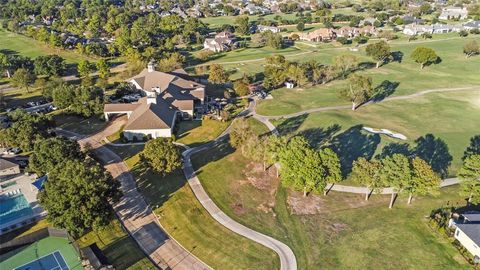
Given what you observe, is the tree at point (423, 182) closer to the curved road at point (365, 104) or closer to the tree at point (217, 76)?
the curved road at point (365, 104)

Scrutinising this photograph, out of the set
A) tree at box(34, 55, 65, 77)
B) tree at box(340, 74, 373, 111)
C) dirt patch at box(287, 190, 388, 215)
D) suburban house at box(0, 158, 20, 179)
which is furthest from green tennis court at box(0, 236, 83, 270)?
tree at box(34, 55, 65, 77)

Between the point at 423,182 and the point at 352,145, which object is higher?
the point at 423,182

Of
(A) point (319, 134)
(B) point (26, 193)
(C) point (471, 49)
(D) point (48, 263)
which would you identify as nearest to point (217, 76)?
(A) point (319, 134)

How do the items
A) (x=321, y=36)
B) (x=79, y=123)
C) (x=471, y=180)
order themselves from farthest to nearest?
1. (x=321, y=36)
2. (x=79, y=123)
3. (x=471, y=180)

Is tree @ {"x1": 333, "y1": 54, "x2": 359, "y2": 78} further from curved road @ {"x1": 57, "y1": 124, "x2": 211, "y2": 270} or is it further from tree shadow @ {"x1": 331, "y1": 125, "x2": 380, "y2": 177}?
curved road @ {"x1": 57, "y1": 124, "x2": 211, "y2": 270}

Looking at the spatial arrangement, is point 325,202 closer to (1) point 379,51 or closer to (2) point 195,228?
(2) point 195,228

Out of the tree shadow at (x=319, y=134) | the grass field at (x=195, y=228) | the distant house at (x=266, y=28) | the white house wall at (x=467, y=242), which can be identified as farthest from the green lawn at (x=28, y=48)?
the white house wall at (x=467, y=242)
